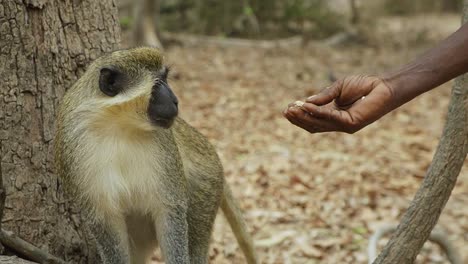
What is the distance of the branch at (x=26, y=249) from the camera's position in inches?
128

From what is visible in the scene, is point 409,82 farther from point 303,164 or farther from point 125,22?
point 125,22

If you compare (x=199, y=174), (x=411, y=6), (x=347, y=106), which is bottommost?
(x=411, y=6)

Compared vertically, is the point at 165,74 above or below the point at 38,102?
above

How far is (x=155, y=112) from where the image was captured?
3.06 m

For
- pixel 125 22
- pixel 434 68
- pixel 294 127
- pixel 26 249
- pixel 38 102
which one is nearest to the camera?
pixel 434 68

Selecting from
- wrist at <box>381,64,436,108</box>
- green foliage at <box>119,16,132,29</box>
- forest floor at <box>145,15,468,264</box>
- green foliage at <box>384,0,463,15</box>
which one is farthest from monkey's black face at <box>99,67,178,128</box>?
green foliage at <box>384,0,463,15</box>

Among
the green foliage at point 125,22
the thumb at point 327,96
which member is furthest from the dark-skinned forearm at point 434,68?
the green foliage at point 125,22

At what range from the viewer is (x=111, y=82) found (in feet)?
10.4

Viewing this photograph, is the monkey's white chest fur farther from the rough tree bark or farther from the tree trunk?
the rough tree bark

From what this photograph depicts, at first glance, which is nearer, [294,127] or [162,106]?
[162,106]

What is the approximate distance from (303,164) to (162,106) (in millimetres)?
4041

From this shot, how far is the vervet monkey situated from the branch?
239mm

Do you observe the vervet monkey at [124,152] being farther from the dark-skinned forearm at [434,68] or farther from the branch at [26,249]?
the dark-skinned forearm at [434,68]

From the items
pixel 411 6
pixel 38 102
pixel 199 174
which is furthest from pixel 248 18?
pixel 38 102
